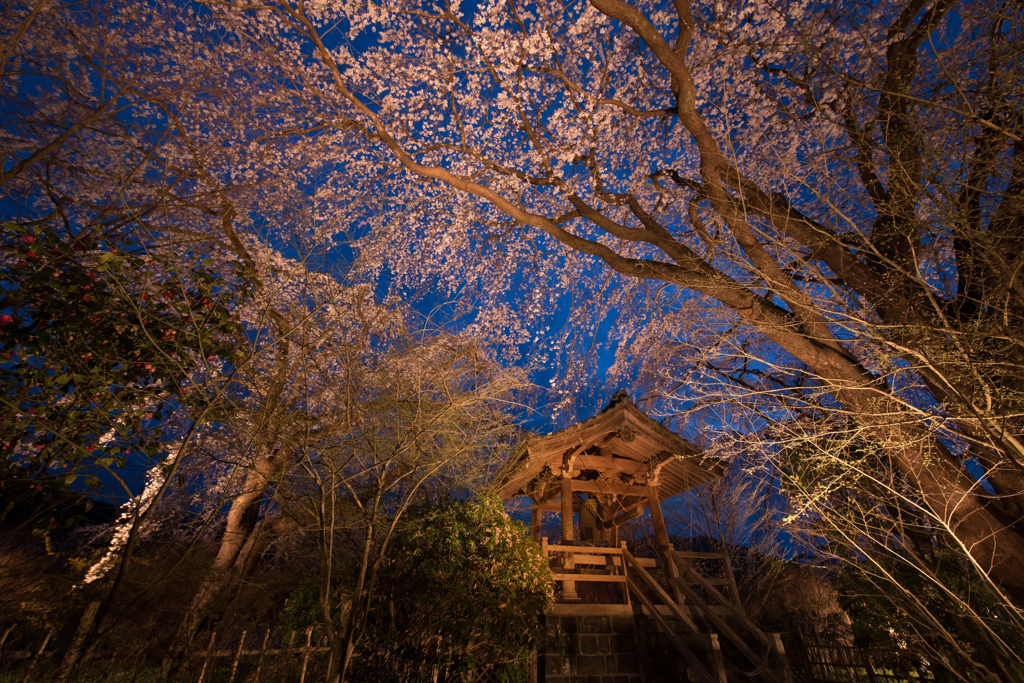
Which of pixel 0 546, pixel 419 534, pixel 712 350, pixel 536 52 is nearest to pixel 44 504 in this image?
pixel 419 534

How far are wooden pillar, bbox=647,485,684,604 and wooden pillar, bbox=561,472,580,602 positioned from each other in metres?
1.72

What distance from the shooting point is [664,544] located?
25.9 feet

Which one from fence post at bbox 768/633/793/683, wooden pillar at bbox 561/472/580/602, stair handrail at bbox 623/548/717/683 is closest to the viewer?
fence post at bbox 768/633/793/683

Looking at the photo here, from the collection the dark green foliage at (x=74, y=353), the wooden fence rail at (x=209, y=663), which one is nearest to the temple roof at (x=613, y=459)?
the wooden fence rail at (x=209, y=663)

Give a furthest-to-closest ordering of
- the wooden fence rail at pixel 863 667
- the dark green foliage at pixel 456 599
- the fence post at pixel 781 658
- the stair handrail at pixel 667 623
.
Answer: the wooden fence rail at pixel 863 667, the stair handrail at pixel 667 623, the fence post at pixel 781 658, the dark green foliage at pixel 456 599

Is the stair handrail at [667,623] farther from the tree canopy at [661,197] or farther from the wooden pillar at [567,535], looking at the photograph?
the tree canopy at [661,197]

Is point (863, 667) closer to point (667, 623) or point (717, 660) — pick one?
point (667, 623)

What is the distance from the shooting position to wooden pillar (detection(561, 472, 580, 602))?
6797mm

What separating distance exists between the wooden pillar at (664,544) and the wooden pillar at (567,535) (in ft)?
5.65

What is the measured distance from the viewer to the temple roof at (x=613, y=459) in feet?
25.0

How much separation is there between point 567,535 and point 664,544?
6.45 ft

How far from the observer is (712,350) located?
10.6 ft

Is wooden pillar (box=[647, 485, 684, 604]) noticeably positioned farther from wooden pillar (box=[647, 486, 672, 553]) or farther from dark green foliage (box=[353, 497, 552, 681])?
dark green foliage (box=[353, 497, 552, 681])

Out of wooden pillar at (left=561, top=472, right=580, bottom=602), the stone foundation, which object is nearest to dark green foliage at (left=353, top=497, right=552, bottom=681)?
the stone foundation
